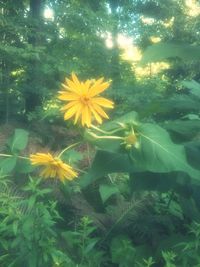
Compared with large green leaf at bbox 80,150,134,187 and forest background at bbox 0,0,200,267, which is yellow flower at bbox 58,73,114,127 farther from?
large green leaf at bbox 80,150,134,187

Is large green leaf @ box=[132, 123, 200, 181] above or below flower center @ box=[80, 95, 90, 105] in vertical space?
below

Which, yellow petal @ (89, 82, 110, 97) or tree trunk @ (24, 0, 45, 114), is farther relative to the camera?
tree trunk @ (24, 0, 45, 114)

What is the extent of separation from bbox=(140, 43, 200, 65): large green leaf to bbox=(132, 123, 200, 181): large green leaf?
0.39m

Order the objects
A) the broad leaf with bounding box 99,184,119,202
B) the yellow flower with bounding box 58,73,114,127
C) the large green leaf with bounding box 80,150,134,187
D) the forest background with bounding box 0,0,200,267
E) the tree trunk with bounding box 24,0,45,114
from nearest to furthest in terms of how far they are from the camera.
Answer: the forest background with bounding box 0,0,200,267
the yellow flower with bounding box 58,73,114,127
the large green leaf with bounding box 80,150,134,187
the broad leaf with bounding box 99,184,119,202
the tree trunk with bounding box 24,0,45,114

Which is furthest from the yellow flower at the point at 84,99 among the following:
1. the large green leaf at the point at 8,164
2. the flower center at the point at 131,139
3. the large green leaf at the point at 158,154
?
the large green leaf at the point at 8,164

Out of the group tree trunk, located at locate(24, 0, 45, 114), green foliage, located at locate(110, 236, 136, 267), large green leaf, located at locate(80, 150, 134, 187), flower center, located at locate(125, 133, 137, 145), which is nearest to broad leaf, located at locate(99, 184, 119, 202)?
large green leaf, located at locate(80, 150, 134, 187)

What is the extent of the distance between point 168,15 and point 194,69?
2.70 m

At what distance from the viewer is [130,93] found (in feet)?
26.1

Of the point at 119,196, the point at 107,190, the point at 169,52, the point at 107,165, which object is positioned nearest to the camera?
the point at 169,52

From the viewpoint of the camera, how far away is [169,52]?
2.01m

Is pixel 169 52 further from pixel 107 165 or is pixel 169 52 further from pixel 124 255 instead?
pixel 124 255

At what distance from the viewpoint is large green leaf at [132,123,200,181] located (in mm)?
2053

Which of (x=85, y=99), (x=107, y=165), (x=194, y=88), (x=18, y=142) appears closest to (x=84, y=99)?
(x=85, y=99)

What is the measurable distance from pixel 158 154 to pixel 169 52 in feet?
1.73
